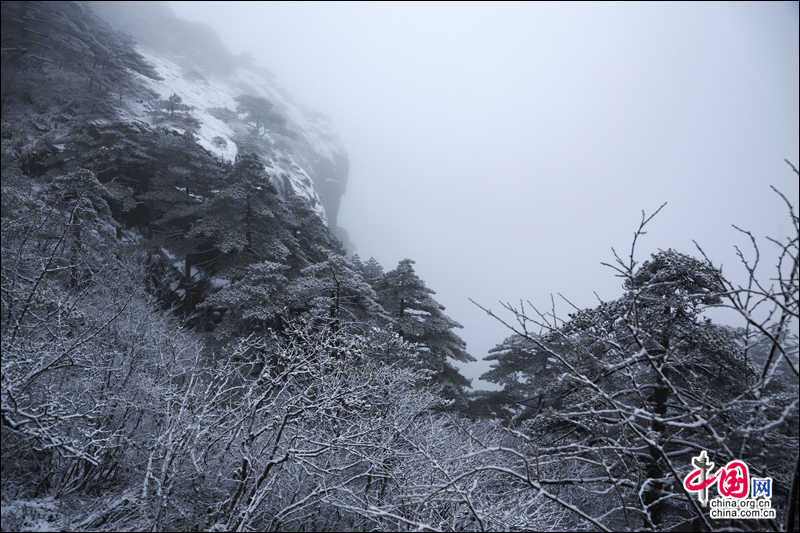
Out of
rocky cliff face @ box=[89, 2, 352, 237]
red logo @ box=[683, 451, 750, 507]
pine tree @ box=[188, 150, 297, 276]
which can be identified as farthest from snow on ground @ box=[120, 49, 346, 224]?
red logo @ box=[683, 451, 750, 507]

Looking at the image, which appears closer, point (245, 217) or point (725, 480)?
point (725, 480)

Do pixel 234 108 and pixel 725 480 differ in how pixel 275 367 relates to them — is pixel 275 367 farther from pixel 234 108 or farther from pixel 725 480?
pixel 234 108

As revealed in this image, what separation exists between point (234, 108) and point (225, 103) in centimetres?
102

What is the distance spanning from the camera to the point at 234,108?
3691cm

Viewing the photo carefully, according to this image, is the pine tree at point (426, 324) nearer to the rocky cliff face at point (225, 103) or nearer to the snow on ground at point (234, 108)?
the snow on ground at point (234, 108)

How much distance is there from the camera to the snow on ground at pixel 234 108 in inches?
906

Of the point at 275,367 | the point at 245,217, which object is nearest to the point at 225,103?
the point at 245,217

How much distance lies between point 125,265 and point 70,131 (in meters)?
8.24

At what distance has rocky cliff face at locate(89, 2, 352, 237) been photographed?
25.0 meters

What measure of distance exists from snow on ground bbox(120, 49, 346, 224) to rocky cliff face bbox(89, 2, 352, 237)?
72 mm

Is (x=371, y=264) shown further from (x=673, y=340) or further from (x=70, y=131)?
(x=673, y=340)

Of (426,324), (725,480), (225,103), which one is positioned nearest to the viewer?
(725,480)

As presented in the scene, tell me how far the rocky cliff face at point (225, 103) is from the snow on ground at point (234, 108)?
0.07 m

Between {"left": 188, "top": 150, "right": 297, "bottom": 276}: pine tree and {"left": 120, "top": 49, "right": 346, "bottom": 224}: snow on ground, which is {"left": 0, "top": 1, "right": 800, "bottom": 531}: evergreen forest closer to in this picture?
{"left": 188, "top": 150, "right": 297, "bottom": 276}: pine tree
